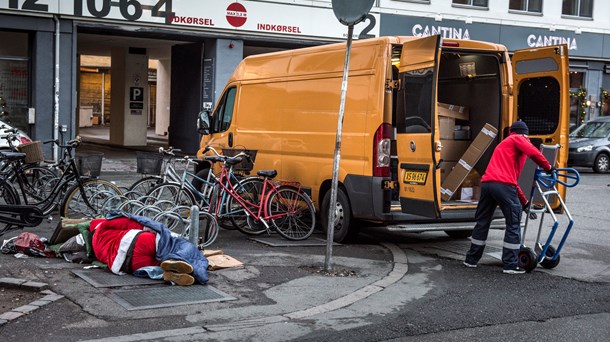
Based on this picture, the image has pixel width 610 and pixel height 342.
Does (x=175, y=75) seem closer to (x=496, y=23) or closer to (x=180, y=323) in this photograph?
(x=496, y=23)

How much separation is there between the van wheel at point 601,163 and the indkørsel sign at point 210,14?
7762 mm

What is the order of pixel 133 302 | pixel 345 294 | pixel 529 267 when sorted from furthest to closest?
pixel 529 267 < pixel 345 294 < pixel 133 302

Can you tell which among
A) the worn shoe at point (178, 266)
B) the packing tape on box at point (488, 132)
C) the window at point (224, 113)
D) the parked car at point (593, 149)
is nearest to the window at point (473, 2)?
the parked car at point (593, 149)

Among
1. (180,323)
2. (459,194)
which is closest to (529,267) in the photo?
(459,194)

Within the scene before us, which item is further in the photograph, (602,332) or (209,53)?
(209,53)

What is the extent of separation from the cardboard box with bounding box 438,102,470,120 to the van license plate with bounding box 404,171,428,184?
162cm

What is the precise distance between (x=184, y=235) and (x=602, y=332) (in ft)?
15.3

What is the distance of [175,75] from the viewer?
1032 inches

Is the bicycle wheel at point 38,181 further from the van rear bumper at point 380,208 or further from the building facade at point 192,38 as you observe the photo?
the building facade at point 192,38

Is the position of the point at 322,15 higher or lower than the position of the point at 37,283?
higher

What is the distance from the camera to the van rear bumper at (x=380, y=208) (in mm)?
9781

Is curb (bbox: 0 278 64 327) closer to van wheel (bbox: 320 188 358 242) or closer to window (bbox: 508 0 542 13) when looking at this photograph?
van wheel (bbox: 320 188 358 242)

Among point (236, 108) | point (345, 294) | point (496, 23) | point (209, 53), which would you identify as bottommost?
point (345, 294)

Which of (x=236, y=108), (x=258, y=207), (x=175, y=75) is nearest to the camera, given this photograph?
(x=258, y=207)
